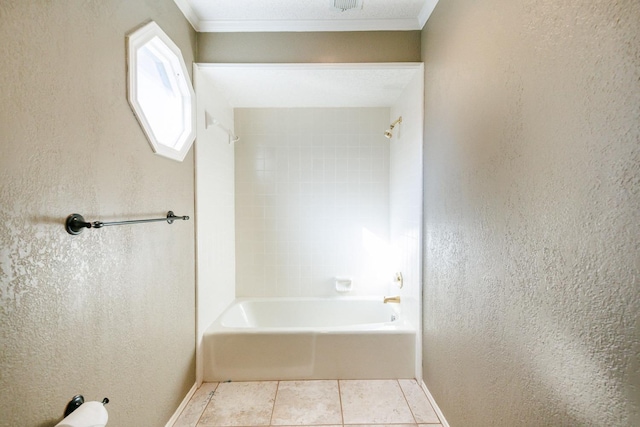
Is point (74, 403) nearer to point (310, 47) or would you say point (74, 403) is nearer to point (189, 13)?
point (189, 13)

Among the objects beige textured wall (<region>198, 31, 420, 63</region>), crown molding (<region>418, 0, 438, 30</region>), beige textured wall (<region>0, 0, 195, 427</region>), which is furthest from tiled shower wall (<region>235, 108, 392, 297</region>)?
beige textured wall (<region>0, 0, 195, 427</region>)

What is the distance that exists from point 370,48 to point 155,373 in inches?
91.3

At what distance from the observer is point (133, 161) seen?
136 cm

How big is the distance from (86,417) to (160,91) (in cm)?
159

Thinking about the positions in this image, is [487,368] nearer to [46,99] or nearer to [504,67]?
[504,67]

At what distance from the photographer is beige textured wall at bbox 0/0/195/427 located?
0.83 metres

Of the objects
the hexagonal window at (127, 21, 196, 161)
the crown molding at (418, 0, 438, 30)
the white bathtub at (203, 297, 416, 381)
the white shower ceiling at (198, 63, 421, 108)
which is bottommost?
the white bathtub at (203, 297, 416, 381)

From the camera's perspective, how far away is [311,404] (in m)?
1.88

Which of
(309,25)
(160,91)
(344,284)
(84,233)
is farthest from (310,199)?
(84,233)

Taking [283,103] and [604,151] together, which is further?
[283,103]

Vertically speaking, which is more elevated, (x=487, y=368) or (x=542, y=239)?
(x=542, y=239)

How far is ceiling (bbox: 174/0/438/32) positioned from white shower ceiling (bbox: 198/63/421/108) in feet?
0.82

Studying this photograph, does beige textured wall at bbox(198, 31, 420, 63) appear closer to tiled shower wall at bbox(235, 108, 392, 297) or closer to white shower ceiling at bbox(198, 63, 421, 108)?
white shower ceiling at bbox(198, 63, 421, 108)

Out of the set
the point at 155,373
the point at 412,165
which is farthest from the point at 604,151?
the point at 155,373
